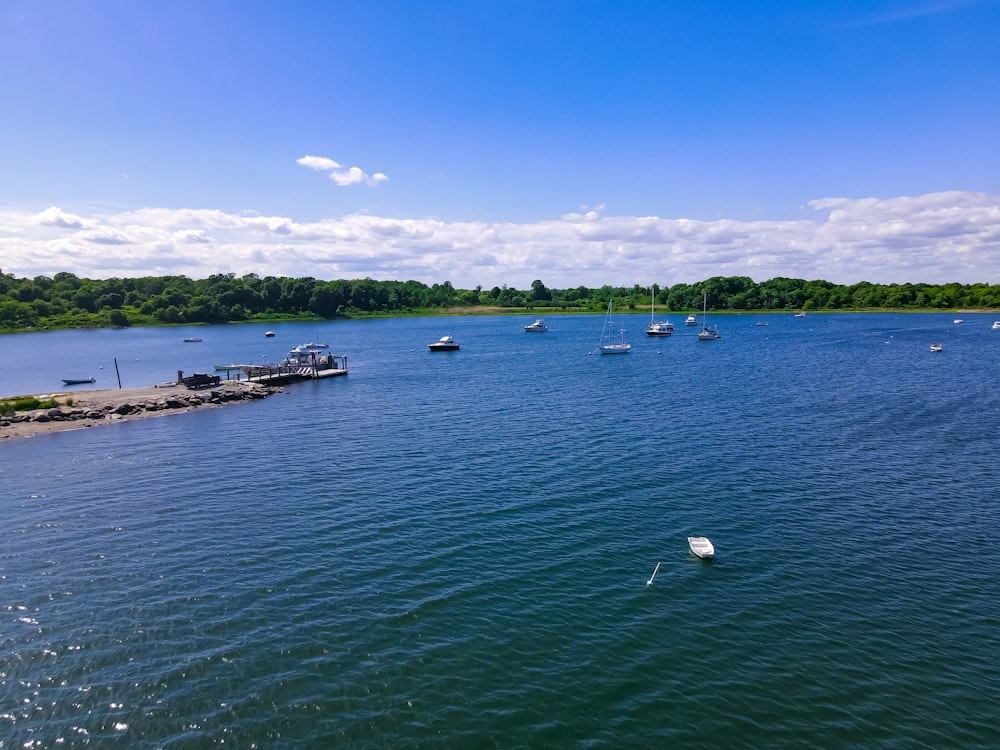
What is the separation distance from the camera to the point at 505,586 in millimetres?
25391

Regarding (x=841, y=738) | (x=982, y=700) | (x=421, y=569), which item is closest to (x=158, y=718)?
(x=421, y=569)

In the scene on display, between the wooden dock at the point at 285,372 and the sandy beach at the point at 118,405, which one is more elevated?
the wooden dock at the point at 285,372

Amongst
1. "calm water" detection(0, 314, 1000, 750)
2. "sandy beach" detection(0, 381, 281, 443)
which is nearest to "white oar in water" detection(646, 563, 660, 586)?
"calm water" detection(0, 314, 1000, 750)

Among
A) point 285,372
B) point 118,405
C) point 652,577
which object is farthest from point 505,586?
point 285,372

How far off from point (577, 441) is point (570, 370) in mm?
53635

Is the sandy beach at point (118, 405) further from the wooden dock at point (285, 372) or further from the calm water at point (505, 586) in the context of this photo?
the calm water at point (505, 586)

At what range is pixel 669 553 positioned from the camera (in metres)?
28.2

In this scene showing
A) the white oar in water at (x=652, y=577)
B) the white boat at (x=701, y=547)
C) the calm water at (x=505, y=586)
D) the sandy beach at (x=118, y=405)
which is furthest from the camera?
the sandy beach at (x=118, y=405)

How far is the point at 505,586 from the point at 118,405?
60.1 metres

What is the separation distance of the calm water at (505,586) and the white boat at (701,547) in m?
0.56

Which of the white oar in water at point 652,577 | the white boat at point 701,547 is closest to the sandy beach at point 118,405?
the white oar in water at point 652,577

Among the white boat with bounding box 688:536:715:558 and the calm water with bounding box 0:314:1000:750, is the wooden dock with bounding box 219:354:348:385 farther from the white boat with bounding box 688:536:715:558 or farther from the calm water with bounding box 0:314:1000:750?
the white boat with bounding box 688:536:715:558

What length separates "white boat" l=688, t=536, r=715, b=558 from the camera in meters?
27.4

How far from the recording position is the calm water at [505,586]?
58.3ft
